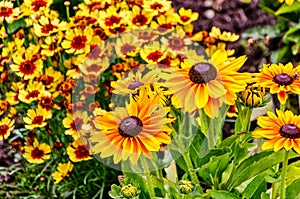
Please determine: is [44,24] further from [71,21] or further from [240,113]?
[240,113]

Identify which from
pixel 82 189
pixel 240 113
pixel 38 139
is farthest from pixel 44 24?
pixel 240 113

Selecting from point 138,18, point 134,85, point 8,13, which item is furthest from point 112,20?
point 134,85

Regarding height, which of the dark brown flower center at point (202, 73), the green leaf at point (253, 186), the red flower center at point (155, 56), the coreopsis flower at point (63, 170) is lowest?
the coreopsis flower at point (63, 170)

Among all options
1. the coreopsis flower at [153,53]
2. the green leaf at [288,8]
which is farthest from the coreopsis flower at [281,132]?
the green leaf at [288,8]

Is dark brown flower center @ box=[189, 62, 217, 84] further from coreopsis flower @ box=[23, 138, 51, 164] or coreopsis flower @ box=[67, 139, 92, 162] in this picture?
coreopsis flower @ box=[23, 138, 51, 164]

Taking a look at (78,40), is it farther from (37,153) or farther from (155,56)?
(37,153)

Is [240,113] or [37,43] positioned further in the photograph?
[37,43]

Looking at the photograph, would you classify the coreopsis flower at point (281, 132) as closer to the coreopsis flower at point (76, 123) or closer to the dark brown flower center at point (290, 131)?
the dark brown flower center at point (290, 131)
